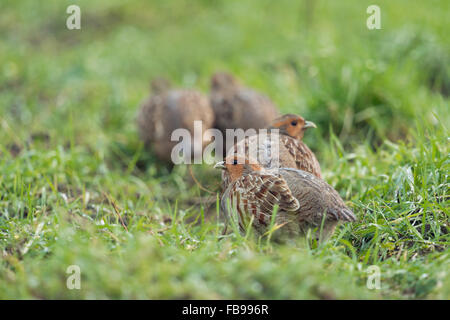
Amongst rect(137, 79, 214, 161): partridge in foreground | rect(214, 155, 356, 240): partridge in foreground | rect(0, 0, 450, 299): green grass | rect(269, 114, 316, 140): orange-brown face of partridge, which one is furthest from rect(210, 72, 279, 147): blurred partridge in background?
rect(214, 155, 356, 240): partridge in foreground

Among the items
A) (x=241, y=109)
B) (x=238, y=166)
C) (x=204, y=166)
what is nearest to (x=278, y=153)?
(x=238, y=166)

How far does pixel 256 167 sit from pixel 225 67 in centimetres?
445

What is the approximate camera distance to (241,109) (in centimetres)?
560

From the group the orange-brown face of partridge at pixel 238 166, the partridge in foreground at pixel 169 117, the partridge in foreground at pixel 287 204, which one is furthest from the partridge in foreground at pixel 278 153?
the partridge in foreground at pixel 169 117

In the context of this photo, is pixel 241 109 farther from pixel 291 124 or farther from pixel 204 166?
pixel 291 124

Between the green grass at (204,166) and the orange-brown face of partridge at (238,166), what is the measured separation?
422 millimetres

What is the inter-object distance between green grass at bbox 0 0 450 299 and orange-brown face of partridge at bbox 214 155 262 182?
422 millimetres

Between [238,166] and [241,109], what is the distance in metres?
2.17

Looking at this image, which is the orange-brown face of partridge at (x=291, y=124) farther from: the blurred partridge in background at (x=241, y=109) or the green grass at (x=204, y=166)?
the blurred partridge in background at (x=241, y=109)

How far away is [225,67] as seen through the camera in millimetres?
7672

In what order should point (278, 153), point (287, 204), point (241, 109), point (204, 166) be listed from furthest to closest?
point (241, 109) < point (204, 166) < point (278, 153) < point (287, 204)

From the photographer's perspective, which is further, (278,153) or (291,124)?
(291,124)

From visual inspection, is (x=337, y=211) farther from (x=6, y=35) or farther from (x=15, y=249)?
(x=6, y=35)
